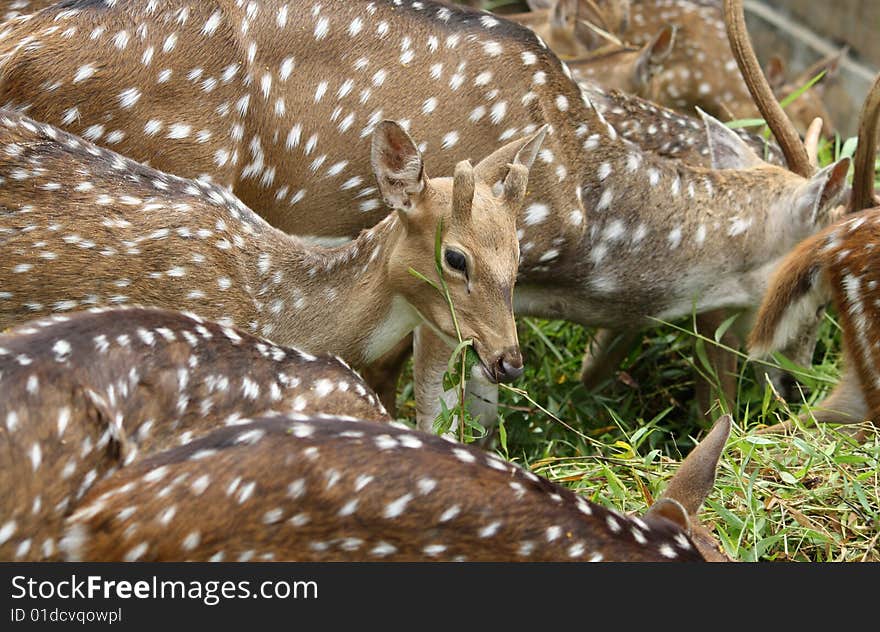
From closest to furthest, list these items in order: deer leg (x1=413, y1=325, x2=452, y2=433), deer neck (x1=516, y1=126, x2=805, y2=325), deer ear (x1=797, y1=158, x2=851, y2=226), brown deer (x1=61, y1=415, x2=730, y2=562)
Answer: brown deer (x1=61, y1=415, x2=730, y2=562) < deer leg (x1=413, y1=325, x2=452, y2=433) < deer neck (x1=516, y1=126, x2=805, y2=325) < deer ear (x1=797, y1=158, x2=851, y2=226)

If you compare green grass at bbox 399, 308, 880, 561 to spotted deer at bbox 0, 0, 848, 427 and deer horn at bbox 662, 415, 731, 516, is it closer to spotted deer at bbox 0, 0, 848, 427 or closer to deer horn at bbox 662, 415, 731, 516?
deer horn at bbox 662, 415, 731, 516

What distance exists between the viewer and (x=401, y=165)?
3793 mm

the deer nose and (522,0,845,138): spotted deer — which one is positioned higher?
(522,0,845,138): spotted deer

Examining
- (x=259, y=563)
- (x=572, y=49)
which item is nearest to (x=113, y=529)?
(x=259, y=563)

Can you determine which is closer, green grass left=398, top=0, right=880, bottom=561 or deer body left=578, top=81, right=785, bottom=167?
green grass left=398, top=0, right=880, bottom=561

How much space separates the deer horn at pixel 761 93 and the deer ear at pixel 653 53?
4.82ft

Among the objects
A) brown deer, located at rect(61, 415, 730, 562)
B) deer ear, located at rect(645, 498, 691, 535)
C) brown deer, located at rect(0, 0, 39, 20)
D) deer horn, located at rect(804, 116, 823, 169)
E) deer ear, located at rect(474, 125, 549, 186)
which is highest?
brown deer, located at rect(0, 0, 39, 20)

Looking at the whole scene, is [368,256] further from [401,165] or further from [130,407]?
[130,407]

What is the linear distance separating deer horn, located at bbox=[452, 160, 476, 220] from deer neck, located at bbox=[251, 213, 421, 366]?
0.26m

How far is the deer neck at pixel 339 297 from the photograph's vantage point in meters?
3.94

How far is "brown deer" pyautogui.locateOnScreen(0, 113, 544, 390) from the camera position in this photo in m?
3.61

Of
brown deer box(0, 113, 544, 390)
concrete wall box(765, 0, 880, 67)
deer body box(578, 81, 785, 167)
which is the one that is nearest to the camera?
brown deer box(0, 113, 544, 390)

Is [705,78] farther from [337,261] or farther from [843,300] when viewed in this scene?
[337,261]

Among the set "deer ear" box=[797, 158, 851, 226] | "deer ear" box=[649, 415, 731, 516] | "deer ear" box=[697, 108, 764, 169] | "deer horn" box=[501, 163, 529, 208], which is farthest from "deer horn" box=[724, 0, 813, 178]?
"deer ear" box=[649, 415, 731, 516]
